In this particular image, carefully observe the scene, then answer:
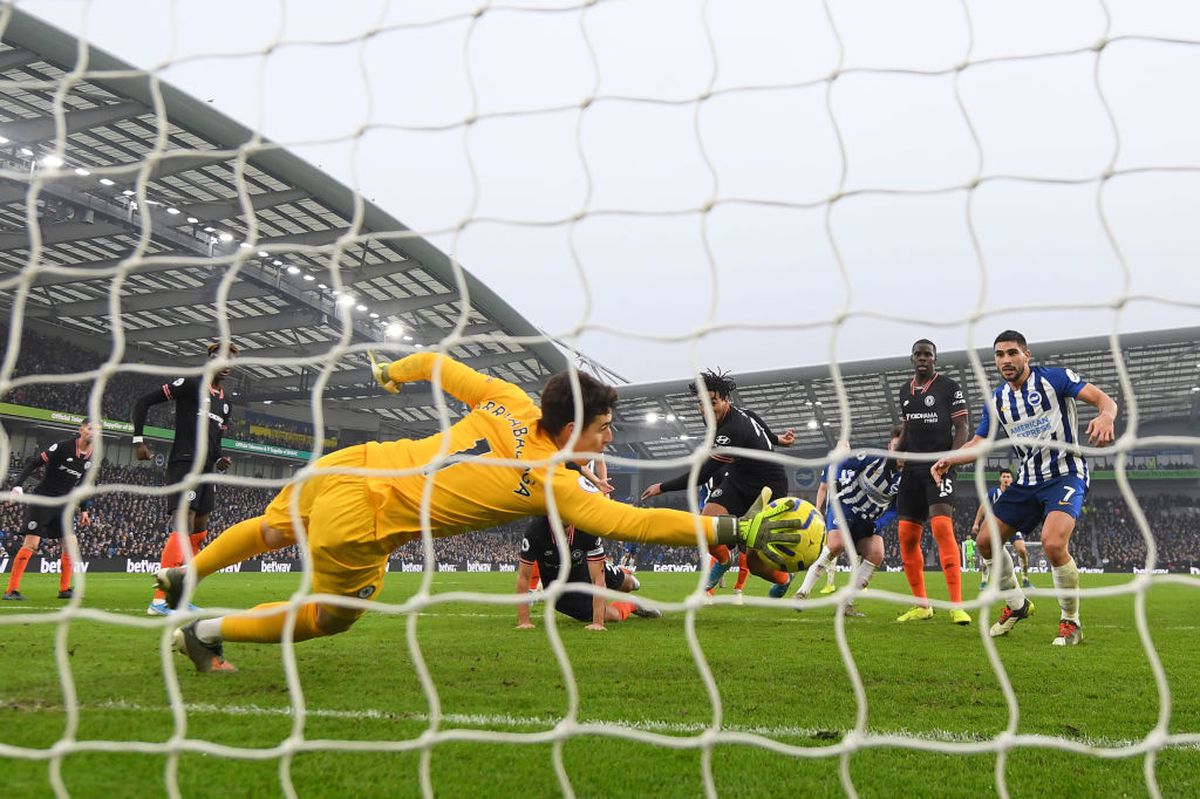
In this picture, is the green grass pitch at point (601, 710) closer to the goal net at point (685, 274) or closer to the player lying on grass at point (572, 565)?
the goal net at point (685, 274)

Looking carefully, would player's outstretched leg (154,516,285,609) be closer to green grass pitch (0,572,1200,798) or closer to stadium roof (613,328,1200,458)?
green grass pitch (0,572,1200,798)

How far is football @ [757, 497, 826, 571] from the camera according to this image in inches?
118

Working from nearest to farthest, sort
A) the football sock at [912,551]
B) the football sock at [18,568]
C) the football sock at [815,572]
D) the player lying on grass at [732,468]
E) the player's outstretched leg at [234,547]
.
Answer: the player's outstretched leg at [234,547]
the football sock at [912,551]
the player lying on grass at [732,468]
the football sock at [815,572]
the football sock at [18,568]

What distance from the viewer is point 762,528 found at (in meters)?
3.04

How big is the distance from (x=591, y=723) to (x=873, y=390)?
110 ft

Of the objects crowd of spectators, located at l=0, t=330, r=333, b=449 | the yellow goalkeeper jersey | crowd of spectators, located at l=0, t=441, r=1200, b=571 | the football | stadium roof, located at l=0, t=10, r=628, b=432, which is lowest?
crowd of spectators, located at l=0, t=441, r=1200, b=571

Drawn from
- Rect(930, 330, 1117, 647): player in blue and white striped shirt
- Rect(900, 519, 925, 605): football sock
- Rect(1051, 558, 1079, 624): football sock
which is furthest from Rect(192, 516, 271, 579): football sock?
Rect(900, 519, 925, 605): football sock

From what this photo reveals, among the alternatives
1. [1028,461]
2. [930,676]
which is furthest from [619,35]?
[1028,461]

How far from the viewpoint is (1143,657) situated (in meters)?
4.59

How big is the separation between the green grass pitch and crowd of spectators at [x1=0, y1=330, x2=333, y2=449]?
24126 mm

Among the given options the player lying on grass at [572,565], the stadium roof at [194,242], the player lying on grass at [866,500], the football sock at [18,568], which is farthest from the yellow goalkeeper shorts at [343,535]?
the stadium roof at [194,242]

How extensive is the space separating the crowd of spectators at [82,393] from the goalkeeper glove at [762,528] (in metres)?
26.0

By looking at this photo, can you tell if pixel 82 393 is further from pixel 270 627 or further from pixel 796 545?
pixel 796 545

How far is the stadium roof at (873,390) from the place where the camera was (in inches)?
1119
